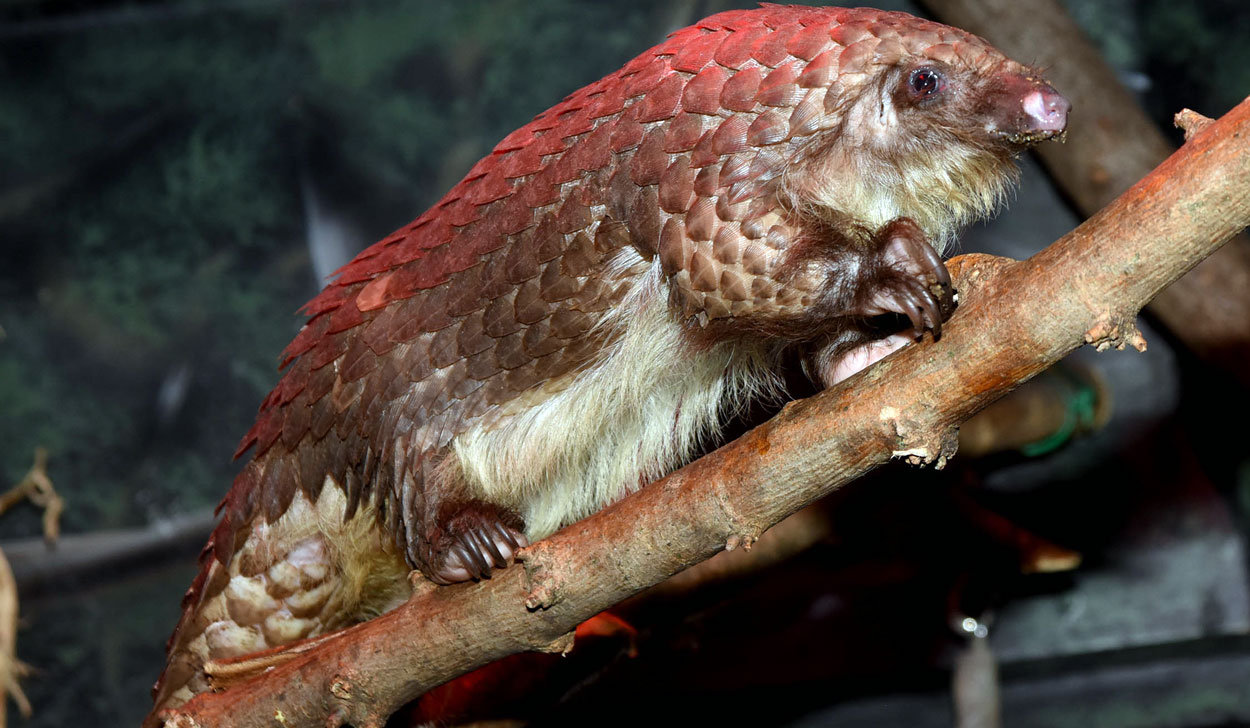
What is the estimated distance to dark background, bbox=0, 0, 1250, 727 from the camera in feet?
11.4

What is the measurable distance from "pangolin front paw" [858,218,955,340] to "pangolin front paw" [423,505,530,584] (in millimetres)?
682

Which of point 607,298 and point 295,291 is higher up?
point 295,291

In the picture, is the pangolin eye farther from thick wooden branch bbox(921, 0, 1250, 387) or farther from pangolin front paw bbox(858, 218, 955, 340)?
thick wooden branch bbox(921, 0, 1250, 387)

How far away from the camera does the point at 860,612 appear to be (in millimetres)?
3326

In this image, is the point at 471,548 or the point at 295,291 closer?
the point at 471,548

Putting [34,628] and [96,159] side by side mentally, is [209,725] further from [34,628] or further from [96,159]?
[96,159]

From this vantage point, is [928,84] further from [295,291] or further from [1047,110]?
[295,291]

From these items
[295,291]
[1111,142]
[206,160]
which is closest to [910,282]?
[1111,142]

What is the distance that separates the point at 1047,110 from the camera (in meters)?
1.34

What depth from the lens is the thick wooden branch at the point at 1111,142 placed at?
272cm

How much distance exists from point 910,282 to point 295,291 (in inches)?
113

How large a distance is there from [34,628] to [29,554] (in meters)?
0.24

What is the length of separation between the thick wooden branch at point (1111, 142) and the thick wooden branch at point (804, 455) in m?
1.67

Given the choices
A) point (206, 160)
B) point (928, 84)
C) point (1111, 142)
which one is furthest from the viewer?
point (206, 160)
